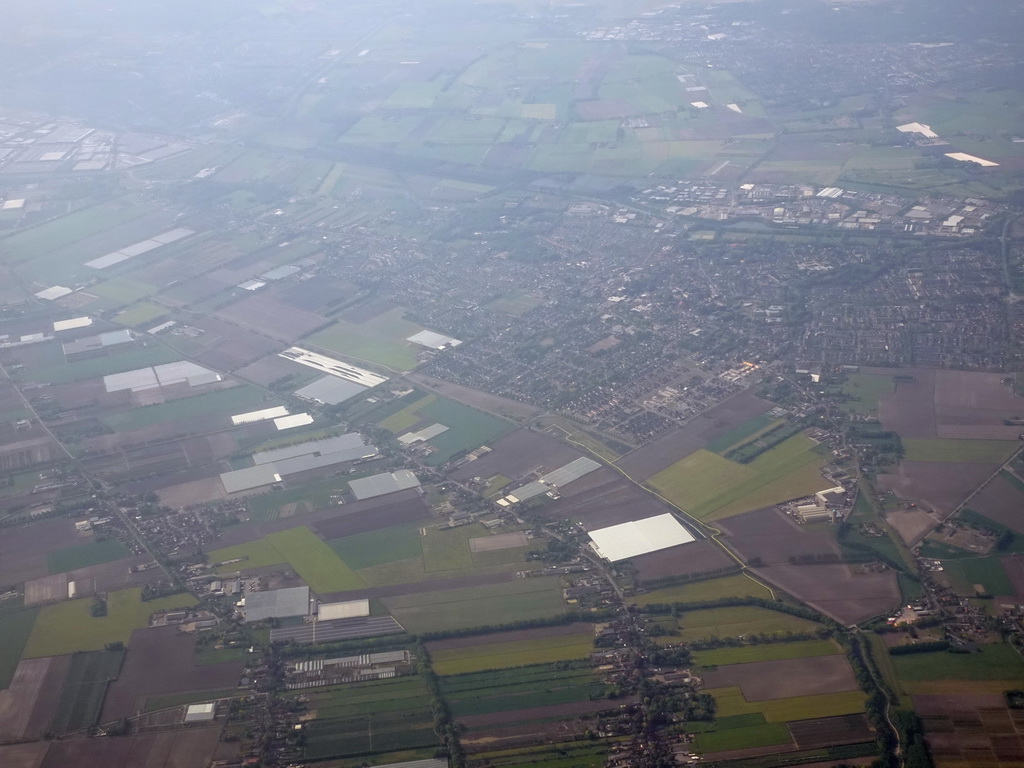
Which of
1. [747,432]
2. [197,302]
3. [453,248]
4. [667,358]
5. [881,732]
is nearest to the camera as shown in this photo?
[881,732]

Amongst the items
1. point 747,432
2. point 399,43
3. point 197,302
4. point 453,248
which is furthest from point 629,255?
point 399,43

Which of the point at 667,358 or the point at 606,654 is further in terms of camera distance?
the point at 667,358

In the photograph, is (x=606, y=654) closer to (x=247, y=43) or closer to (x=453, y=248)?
(x=453, y=248)

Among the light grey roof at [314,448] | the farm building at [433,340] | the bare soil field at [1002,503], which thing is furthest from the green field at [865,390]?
the light grey roof at [314,448]

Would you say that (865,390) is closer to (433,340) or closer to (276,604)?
(433,340)

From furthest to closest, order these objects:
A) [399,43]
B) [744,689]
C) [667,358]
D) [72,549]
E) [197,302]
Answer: [399,43]
[197,302]
[667,358]
[72,549]
[744,689]

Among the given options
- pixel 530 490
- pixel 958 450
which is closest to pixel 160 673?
pixel 530 490
